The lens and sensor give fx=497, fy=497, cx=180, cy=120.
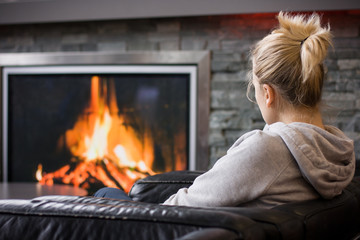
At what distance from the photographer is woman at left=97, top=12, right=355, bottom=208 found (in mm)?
933

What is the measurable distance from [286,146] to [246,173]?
0.35ft

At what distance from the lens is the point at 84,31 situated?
2854mm

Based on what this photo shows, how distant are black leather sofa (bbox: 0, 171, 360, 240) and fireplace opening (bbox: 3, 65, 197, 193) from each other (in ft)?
6.33

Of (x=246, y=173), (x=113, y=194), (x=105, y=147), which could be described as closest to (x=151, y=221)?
(x=246, y=173)

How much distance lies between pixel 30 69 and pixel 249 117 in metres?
1.34

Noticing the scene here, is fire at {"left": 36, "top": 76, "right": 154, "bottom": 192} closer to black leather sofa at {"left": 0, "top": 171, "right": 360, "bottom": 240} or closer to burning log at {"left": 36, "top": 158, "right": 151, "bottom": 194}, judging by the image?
burning log at {"left": 36, "top": 158, "right": 151, "bottom": 194}

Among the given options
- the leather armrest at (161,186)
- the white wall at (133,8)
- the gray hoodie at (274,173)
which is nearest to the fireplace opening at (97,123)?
the white wall at (133,8)

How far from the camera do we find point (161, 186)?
57.4 inches

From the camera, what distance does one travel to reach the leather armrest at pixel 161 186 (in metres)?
1.44

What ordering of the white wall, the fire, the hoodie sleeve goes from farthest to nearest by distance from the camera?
the fire
the white wall
the hoodie sleeve

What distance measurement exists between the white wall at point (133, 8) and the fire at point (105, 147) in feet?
1.31

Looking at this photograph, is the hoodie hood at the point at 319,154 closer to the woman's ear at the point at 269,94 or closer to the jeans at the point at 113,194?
the woman's ear at the point at 269,94

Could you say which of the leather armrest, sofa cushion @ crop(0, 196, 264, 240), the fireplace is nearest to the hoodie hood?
sofa cushion @ crop(0, 196, 264, 240)

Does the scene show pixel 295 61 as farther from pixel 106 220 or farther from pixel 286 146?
pixel 106 220
